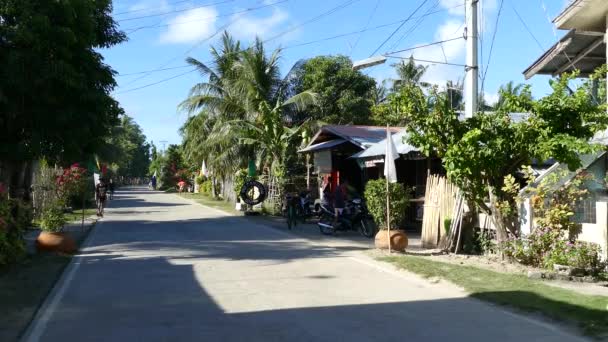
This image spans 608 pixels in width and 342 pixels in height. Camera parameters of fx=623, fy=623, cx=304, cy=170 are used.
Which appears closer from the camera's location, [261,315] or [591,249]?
[261,315]

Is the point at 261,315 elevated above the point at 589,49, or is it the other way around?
the point at 589,49

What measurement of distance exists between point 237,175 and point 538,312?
85.8 feet

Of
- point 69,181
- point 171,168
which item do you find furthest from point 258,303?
point 171,168

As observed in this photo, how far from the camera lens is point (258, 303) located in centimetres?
866

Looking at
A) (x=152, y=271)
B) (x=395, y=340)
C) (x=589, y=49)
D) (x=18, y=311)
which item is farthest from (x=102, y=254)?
(x=589, y=49)

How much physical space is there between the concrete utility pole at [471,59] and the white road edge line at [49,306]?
27.9 feet

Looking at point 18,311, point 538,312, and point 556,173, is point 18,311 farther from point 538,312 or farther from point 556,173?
point 556,173

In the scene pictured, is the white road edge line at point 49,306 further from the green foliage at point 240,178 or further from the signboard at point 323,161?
the green foliage at point 240,178

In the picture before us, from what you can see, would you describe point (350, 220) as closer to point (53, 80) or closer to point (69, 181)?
point (53, 80)

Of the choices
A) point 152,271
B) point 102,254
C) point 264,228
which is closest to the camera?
point 152,271

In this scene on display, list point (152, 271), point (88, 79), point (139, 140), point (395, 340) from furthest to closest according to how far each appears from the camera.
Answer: point (139, 140)
point (88, 79)
point (152, 271)
point (395, 340)

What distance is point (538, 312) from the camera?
25.6 ft

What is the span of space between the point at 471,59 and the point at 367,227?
6.85 m

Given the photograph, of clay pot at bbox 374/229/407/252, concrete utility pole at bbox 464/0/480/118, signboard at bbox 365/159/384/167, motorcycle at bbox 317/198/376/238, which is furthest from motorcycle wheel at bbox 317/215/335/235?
concrete utility pole at bbox 464/0/480/118
